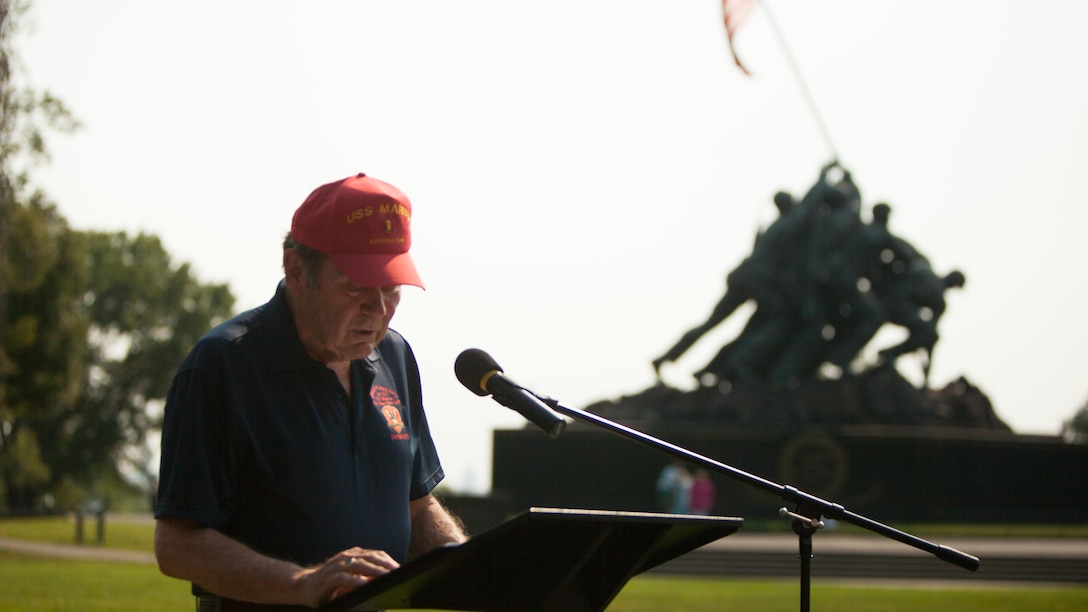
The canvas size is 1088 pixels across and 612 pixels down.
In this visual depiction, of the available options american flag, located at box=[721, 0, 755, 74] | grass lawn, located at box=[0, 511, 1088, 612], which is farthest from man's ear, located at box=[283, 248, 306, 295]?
grass lawn, located at box=[0, 511, 1088, 612]

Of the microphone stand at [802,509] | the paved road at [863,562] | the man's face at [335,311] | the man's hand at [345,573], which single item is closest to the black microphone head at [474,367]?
the microphone stand at [802,509]

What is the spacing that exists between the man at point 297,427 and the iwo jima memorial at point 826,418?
21912 mm

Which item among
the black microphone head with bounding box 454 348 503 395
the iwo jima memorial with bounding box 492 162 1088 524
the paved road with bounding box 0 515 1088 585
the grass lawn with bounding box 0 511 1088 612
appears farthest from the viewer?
the iwo jima memorial with bounding box 492 162 1088 524

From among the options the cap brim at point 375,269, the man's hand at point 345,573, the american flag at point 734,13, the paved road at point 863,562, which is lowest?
the paved road at point 863,562

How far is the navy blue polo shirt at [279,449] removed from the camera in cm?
263

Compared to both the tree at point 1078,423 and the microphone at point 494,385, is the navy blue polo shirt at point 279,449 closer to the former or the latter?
the microphone at point 494,385

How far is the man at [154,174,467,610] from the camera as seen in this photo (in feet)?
8.52

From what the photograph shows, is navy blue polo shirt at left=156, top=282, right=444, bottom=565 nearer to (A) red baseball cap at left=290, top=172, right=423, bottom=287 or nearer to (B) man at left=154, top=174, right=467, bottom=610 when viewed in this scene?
(B) man at left=154, top=174, right=467, bottom=610

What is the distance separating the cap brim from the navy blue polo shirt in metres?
0.22

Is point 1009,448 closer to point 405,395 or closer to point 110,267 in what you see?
point 405,395

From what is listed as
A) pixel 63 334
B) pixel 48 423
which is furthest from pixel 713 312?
pixel 48 423

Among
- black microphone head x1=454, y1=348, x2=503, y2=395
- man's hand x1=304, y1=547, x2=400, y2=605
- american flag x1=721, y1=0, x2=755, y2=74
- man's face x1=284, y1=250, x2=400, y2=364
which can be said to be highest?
american flag x1=721, y1=0, x2=755, y2=74

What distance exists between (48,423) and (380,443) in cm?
5735

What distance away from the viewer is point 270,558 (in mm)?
2566
